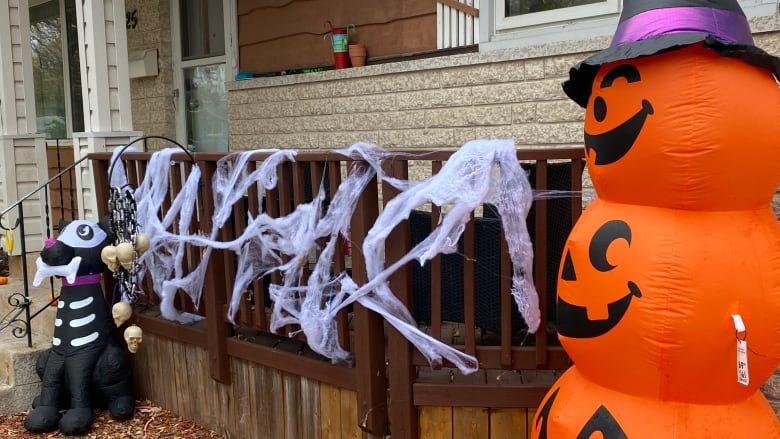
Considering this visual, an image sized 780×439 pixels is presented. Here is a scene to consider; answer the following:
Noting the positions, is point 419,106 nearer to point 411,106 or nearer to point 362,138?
point 411,106

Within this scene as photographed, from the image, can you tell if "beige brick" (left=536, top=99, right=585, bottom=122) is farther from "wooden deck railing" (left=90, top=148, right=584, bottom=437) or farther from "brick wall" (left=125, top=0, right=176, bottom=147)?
"brick wall" (left=125, top=0, right=176, bottom=147)

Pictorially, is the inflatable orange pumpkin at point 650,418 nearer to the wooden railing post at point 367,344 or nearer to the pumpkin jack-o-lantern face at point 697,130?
the pumpkin jack-o-lantern face at point 697,130

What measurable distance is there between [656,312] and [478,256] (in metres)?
1.07

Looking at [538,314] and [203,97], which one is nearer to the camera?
[538,314]

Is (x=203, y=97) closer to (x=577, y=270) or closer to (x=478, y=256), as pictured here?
(x=478, y=256)

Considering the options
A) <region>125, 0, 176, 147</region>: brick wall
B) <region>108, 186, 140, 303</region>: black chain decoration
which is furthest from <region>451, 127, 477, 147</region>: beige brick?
<region>125, 0, 176, 147</region>: brick wall

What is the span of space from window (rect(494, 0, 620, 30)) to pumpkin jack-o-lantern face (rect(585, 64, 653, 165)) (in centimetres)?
212

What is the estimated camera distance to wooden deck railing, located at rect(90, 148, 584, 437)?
273 centimetres

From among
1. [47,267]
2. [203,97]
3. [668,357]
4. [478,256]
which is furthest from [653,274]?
[203,97]

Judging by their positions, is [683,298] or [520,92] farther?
[520,92]

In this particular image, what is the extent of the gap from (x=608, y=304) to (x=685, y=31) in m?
0.81

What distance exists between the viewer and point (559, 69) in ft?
13.4

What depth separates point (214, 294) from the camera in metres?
3.67

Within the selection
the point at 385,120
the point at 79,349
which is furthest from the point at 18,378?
the point at 385,120
